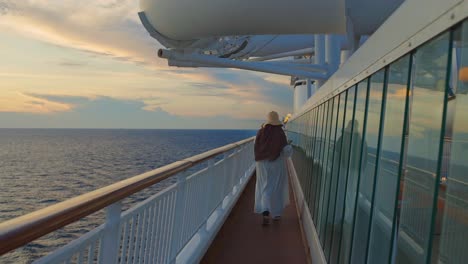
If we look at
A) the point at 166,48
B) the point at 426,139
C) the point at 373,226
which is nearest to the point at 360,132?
the point at 373,226

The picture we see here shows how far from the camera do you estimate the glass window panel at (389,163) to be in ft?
7.26

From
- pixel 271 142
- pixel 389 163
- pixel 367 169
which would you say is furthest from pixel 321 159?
pixel 389 163

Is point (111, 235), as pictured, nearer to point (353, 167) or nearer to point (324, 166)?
point (353, 167)

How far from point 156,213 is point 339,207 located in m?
1.56

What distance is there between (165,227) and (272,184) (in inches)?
123

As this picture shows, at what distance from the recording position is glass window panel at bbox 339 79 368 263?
3219 millimetres

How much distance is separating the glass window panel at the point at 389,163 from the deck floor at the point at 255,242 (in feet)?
8.10

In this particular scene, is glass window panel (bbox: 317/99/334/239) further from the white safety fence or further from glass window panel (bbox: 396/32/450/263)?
glass window panel (bbox: 396/32/450/263)

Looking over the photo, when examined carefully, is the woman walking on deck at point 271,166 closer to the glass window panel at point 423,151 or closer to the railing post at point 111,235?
the railing post at point 111,235

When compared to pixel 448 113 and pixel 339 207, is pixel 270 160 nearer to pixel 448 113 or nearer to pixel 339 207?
pixel 339 207

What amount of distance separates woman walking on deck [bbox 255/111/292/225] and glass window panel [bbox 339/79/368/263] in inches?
108

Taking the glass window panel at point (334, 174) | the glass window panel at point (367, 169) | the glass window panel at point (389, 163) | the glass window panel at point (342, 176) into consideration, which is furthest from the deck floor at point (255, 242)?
the glass window panel at point (389, 163)

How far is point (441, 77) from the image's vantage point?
1.74 metres

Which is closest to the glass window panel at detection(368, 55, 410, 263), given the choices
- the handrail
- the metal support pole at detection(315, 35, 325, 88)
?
the handrail
